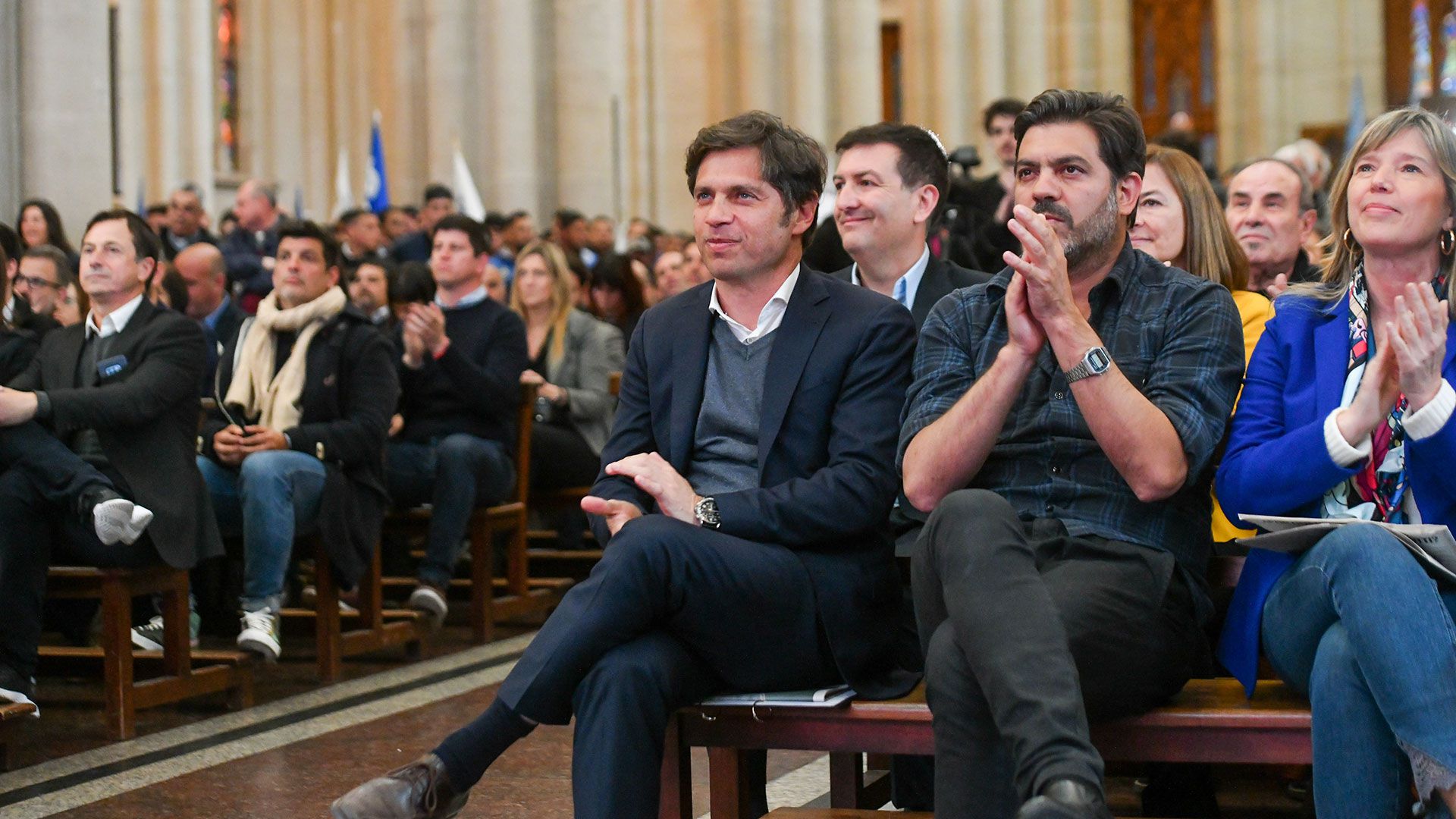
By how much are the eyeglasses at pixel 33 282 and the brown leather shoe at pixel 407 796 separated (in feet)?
14.0

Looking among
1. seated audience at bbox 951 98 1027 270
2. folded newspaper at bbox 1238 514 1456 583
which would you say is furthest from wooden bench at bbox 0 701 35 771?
seated audience at bbox 951 98 1027 270

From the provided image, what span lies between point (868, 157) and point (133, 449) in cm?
255

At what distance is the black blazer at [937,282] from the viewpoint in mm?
5172

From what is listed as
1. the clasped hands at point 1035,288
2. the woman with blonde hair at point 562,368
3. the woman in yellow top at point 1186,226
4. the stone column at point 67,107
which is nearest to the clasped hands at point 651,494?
the clasped hands at point 1035,288

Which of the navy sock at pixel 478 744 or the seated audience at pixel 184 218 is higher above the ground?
the seated audience at pixel 184 218

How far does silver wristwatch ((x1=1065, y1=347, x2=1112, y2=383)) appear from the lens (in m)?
3.35

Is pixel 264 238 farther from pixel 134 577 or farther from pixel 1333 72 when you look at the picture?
pixel 1333 72

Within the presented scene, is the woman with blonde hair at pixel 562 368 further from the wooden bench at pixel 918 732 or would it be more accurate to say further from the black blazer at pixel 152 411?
the wooden bench at pixel 918 732

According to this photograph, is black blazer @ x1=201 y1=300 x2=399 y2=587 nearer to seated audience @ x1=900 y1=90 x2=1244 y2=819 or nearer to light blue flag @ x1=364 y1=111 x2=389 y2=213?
seated audience @ x1=900 y1=90 x2=1244 y2=819

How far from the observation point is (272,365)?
6.88 meters

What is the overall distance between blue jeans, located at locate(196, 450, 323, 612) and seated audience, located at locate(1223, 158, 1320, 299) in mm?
3379

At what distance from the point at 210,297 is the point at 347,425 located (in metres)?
2.16

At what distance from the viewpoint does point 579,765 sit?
336 centimetres

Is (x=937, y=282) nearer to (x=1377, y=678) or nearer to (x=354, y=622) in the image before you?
(x=1377, y=678)
